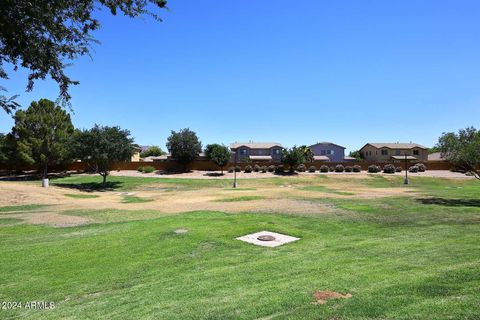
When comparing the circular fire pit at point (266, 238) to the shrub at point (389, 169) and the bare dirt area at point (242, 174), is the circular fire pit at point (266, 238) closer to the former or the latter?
the bare dirt area at point (242, 174)

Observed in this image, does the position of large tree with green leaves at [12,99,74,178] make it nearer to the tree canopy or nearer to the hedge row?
the hedge row

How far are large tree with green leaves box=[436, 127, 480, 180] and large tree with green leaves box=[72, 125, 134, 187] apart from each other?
1525 inches

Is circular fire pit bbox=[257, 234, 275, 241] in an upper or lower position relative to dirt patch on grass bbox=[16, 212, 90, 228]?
upper

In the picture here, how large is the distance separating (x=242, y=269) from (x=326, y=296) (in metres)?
3.13

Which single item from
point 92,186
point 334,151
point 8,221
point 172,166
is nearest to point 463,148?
point 8,221

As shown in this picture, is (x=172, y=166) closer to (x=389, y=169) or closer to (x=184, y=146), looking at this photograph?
(x=184, y=146)

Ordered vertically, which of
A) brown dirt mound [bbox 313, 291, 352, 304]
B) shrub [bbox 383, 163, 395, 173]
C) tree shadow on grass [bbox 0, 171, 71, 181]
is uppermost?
shrub [bbox 383, 163, 395, 173]

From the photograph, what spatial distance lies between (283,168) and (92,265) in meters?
56.9

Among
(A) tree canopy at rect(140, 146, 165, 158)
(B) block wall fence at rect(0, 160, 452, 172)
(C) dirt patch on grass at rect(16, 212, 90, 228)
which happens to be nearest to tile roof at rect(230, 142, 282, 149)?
(B) block wall fence at rect(0, 160, 452, 172)

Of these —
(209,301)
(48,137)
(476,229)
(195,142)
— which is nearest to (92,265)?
(209,301)

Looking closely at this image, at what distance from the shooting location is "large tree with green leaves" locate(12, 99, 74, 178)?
54.9 metres

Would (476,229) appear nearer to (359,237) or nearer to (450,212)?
(359,237)

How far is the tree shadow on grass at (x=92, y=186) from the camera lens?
46406 millimetres

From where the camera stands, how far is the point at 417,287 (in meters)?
6.45
